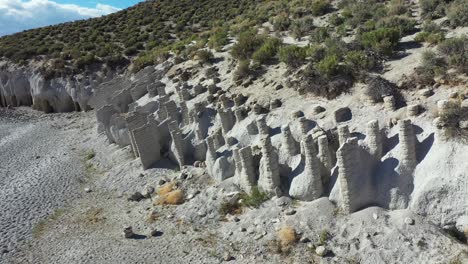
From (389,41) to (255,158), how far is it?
24.8ft

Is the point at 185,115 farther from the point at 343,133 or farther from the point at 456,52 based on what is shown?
the point at 456,52

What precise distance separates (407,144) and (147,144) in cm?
1110

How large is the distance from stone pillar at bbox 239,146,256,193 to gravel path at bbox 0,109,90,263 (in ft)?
26.6

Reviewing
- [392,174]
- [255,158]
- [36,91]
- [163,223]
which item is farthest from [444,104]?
[36,91]

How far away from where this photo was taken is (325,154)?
1180cm

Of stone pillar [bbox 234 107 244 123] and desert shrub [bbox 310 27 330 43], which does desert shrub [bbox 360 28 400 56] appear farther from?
stone pillar [bbox 234 107 244 123]

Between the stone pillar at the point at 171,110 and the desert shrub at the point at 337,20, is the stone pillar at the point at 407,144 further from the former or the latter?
the desert shrub at the point at 337,20

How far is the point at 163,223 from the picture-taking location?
13367mm

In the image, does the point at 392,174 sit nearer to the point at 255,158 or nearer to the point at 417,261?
the point at 417,261

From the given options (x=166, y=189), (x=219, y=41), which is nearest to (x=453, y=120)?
(x=166, y=189)

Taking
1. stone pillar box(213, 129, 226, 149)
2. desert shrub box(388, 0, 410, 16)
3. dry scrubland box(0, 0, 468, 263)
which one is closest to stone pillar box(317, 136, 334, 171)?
dry scrubland box(0, 0, 468, 263)

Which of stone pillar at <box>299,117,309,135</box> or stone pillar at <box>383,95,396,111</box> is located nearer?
stone pillar at <box>383,95,396,111</box>

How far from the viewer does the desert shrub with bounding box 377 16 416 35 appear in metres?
17.8

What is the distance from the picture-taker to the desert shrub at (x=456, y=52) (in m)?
12.6
